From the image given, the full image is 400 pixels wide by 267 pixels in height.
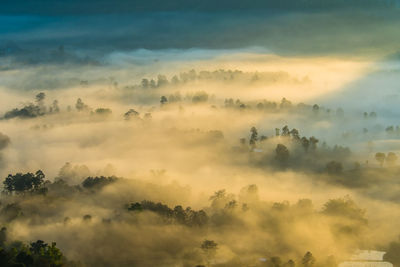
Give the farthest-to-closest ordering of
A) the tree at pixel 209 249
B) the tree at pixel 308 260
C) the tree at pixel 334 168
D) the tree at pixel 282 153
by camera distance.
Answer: the tree at pixel 282 153 < the tree at pixel 334 168 < the tree at pixel 209 249 < the tree at pixel 308 260

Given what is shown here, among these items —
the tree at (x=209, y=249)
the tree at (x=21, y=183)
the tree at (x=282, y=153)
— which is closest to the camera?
the tree at (x=209, y=249)

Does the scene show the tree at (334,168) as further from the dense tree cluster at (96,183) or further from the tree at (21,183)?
the tree at (21,183)

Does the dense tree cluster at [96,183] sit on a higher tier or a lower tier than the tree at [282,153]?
lower

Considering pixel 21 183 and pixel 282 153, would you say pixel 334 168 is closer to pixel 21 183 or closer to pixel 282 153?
pixel 282 153

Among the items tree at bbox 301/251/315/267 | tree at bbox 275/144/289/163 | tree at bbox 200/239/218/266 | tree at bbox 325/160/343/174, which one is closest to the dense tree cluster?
tree at bbox 200/239/218/266

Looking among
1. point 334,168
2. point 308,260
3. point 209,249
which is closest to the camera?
point 308,260

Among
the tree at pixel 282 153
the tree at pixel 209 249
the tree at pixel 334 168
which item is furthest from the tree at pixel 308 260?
the tree at pixel 282 153

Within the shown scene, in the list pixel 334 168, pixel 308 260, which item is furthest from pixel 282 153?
pixel 308 260

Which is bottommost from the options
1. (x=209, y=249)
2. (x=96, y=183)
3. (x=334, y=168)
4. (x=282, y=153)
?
(x=209, y=249)

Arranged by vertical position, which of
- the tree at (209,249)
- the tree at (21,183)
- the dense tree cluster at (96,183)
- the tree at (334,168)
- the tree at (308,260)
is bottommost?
the tree at (308,260)

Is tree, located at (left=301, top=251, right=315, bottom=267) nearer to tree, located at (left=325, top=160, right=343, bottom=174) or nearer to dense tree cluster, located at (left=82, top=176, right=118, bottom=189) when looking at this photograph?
dense tree cluster, located at (left=82, top=176, right=118, bottom=189)

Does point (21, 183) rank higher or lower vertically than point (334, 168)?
higher

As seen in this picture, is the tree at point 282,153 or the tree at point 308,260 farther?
the tree at point 282,153
